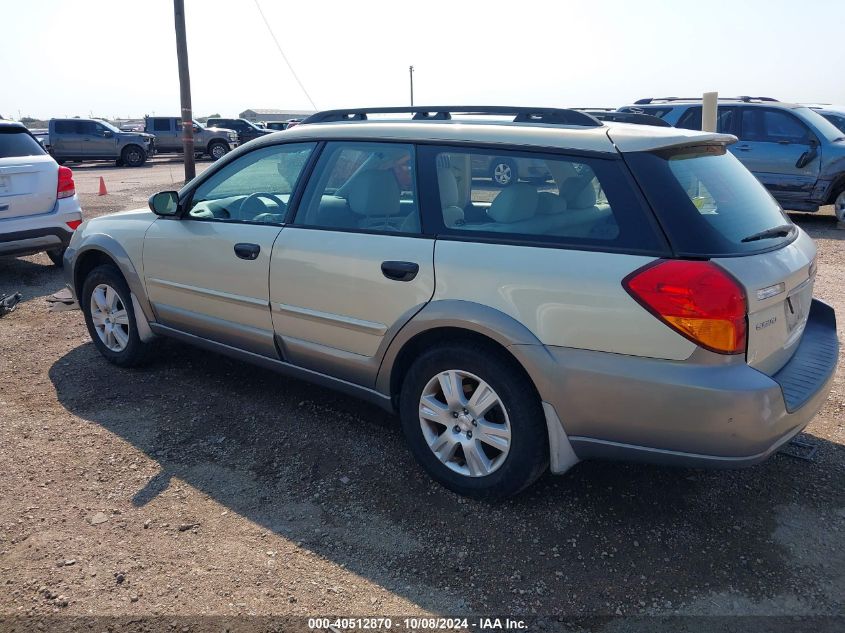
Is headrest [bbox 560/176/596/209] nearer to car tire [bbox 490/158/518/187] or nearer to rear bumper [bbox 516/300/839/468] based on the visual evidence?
car tire [bbox 490/158/518/187]

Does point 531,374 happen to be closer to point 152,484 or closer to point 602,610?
point 602,610

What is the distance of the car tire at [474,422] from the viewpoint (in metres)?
3.08

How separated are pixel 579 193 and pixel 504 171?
38 centimetres

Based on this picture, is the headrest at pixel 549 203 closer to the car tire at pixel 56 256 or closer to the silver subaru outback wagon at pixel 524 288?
the silver subaru outback wagon at pixel 524 288

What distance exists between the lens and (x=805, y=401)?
291cm

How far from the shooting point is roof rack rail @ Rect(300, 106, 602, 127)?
338 centimetres

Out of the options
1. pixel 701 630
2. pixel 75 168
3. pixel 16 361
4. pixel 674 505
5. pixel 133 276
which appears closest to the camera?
pixel 701 630

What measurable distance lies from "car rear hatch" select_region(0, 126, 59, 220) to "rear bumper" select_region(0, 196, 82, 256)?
0.25 feet

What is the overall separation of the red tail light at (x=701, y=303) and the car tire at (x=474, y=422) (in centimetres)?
69

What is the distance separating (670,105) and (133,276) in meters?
9.38

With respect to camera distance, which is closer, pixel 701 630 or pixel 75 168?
pixel 701 630

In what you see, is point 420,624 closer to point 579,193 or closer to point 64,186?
point 579,193

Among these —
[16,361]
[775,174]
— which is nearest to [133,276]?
[16,361]

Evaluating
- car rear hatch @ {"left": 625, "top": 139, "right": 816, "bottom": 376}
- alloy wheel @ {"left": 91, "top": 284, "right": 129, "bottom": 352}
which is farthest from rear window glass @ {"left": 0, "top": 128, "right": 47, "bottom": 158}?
car rear hatch @ {"left": 625, "top": 139, "right": 816, "bottom": 376}
